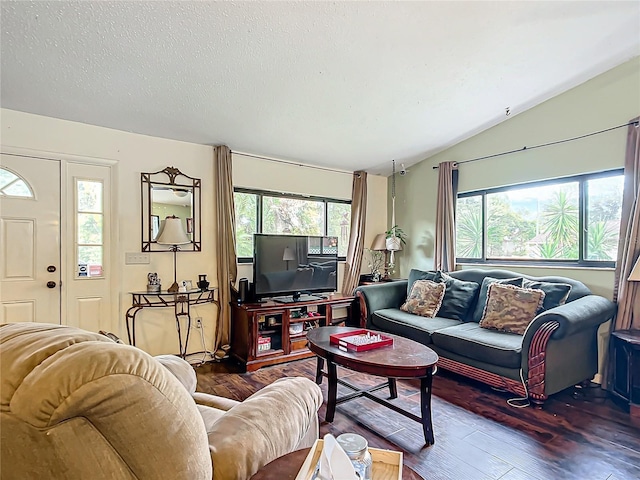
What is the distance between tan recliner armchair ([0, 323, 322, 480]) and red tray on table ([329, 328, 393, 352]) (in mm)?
1536

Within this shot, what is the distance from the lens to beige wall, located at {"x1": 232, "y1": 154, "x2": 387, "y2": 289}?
4027 mm

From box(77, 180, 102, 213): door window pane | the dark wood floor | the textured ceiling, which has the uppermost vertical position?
the textured ceiling

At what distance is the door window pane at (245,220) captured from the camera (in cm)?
399

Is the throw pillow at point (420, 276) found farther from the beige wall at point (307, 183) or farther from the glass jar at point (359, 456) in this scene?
the glass jar at point (359, 456)

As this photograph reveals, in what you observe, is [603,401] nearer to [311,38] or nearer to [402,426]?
[402,426]

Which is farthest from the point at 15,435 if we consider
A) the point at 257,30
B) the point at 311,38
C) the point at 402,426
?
the point at 311,38

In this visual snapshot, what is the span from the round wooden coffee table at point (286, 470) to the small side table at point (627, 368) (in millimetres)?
2481

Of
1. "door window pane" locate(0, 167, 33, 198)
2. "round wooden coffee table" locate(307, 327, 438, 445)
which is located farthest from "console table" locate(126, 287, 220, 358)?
"round wooden coffee table" locate(307, 327, 438, 445)

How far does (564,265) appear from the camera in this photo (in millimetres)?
3443

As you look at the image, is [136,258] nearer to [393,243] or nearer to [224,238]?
[224,238]

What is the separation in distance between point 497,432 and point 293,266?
240 cm

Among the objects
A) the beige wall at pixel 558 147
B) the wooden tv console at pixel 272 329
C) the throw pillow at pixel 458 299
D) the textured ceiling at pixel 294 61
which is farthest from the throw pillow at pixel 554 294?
the wooden tv console at pixel 272 329

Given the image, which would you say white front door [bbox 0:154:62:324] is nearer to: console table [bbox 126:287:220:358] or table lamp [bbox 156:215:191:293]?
console table [bbox 126:287:220:358]

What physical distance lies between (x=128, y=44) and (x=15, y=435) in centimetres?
236
